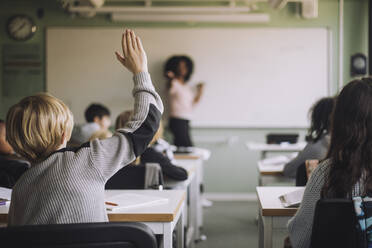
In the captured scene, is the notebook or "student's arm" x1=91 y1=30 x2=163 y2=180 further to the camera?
the notebook

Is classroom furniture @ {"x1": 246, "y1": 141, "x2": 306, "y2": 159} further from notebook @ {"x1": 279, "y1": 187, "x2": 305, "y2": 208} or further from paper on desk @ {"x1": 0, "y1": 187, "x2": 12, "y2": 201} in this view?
paper on desk @ {"x1": 0, "y1": 187, "x2": 12, "y2": 201}

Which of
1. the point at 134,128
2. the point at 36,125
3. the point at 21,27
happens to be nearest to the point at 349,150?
the point at 134,128

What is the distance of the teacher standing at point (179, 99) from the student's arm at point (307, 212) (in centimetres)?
409

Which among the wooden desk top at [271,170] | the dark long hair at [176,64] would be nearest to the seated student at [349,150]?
the wooden desk top at [271,170]

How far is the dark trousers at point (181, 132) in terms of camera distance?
5.57 meters

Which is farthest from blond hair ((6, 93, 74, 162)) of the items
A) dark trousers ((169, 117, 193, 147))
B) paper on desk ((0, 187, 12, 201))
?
dark trousers ((169, 117, 193, 147))

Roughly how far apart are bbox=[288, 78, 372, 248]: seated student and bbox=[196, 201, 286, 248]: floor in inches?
93.0

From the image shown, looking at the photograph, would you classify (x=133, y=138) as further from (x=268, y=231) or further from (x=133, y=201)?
(x=268, y=231)

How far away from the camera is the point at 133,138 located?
1.26 metres

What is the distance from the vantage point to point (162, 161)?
283 cm

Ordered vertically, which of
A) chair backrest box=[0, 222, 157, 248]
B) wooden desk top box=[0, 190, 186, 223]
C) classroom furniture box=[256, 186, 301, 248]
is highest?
chair backrest box=[0, 222, 157, 248]

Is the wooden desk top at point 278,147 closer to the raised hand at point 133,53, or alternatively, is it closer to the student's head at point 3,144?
the student's head at point 3,144

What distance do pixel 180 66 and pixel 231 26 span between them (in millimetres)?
829

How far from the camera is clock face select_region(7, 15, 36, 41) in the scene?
5.88m
